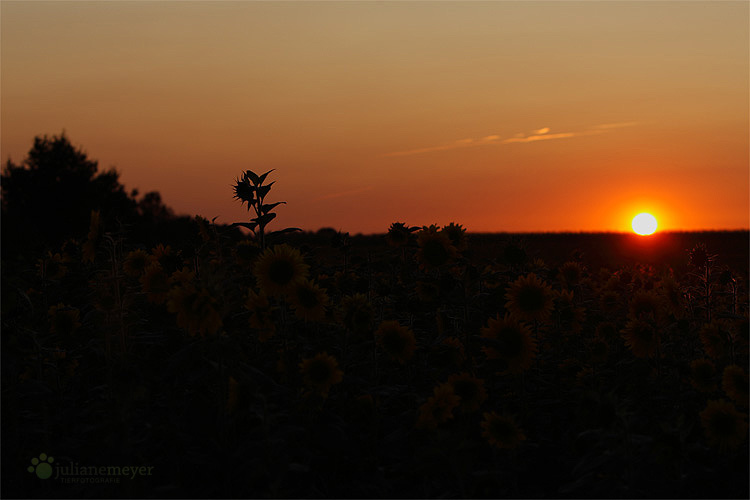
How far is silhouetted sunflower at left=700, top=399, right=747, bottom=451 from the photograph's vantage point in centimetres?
455

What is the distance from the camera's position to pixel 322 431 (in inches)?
179

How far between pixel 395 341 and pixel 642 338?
2.08 metres

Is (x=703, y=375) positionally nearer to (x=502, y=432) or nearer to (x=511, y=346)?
(x=511, y=346)

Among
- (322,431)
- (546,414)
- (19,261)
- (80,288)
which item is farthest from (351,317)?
(19,261)

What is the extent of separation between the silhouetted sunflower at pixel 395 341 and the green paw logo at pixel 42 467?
2299mm

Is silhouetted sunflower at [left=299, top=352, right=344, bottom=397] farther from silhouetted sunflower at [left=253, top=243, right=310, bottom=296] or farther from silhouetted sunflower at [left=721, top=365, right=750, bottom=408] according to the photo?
silhouetted sunflower at [left=721, top=365, right=750, bottom=408]

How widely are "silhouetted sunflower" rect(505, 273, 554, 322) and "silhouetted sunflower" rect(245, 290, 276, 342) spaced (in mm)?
1754

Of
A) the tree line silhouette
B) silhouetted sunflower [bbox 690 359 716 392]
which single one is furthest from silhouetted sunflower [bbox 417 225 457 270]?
the tree line silhouette

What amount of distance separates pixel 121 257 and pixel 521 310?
332 cm

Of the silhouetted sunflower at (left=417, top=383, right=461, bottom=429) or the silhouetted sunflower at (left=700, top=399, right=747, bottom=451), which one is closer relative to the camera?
the silhouetted sunflower at (left=417, top=383, right=461, bottom=429)

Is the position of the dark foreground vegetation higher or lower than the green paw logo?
higher

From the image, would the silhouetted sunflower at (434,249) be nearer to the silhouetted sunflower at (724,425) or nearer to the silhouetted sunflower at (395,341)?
the silhouetted sunflower at (395,341)

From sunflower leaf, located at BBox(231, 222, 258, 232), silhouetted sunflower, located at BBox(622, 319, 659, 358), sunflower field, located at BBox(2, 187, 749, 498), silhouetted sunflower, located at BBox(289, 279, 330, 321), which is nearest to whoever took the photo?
sunflower field, located at BBox(2, 187, 749, 498)

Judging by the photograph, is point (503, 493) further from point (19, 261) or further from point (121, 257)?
point (19, 261)
